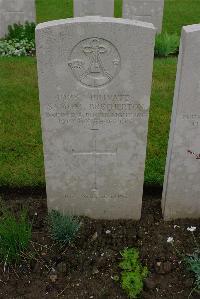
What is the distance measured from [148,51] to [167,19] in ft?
25.5

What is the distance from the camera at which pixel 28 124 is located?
5.83 m

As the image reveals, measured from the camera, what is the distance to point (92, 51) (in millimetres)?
3240

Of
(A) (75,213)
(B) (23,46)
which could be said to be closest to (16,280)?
(A) (75,213)

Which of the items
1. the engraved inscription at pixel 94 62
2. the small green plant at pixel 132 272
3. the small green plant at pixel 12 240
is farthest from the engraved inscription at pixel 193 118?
the small green plant at pixel 12 240

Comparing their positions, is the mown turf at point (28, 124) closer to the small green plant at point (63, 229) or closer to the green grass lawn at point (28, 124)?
the green grass lawn at point (28, 124)

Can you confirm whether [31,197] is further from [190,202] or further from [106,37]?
[106,37]

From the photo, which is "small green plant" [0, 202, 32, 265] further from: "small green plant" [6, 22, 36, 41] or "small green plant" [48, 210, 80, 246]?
"small green plant" [6, 22, 36, 41]

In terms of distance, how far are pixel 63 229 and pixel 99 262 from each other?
419mm

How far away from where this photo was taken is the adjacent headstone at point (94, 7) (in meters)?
8.52

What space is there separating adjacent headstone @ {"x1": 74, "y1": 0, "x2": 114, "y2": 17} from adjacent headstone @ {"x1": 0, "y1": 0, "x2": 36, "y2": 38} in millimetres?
986

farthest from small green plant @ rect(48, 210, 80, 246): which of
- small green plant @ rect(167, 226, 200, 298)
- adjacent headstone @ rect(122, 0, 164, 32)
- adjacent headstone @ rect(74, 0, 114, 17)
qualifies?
adjacent headstone @ rect(122, 0, 164, 32)

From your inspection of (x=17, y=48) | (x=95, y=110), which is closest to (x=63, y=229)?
(x=95, y=110)

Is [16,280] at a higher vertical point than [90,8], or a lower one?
lower

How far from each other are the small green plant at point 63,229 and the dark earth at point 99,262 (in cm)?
8
